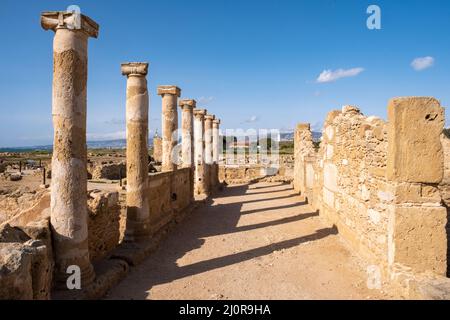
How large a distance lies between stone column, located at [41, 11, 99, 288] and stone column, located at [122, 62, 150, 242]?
2.91 meters

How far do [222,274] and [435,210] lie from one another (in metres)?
3.72

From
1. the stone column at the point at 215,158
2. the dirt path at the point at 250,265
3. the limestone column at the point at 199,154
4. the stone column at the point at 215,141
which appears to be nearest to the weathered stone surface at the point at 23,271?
the dirt path at the point at 250,265

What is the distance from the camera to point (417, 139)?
5.13 metres

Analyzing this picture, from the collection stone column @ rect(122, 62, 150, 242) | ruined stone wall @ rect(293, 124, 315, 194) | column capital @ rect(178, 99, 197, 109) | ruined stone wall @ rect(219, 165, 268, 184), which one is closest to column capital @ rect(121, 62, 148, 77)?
stone column @ rect(122, 62, 150, 242)

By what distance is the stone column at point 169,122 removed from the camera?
468 inches

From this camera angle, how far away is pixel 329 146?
1044 cm

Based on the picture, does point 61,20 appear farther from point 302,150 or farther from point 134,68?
point 302,150

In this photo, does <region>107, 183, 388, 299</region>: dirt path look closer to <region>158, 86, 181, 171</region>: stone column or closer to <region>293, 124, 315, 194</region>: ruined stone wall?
<region>158, 86, 181, 171</region>: stone column

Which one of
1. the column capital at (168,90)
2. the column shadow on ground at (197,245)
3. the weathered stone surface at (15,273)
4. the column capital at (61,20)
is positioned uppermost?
the column capital at (168,90)

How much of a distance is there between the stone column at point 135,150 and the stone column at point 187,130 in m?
6.44

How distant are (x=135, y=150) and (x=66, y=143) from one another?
3103 mm

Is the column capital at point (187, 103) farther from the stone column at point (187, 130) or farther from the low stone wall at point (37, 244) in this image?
the low stone wall at point (37, 244)

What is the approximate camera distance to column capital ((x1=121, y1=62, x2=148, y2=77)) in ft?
27.1

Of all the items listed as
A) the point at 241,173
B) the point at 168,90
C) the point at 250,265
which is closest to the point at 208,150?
the point at 241,173
